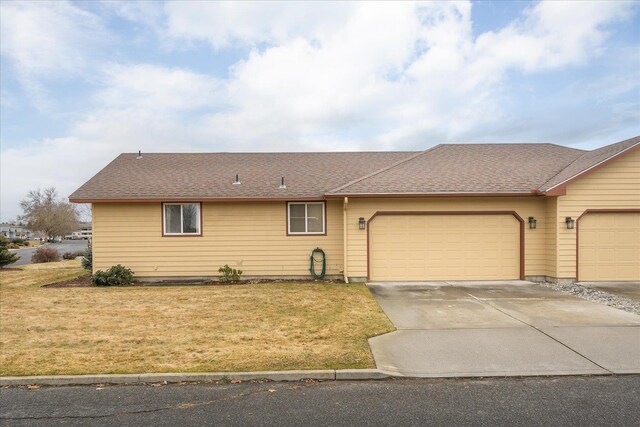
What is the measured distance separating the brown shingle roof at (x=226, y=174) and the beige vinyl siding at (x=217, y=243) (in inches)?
20.5

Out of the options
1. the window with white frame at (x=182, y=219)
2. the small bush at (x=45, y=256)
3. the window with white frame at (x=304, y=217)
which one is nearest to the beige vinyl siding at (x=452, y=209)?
the window with white frame at (x=304, y=217)

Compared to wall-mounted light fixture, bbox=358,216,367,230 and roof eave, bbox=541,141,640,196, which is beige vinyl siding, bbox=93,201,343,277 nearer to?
wall-mounted light fixture, bbox=358,216,367,230

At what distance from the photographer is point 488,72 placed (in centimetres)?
1723

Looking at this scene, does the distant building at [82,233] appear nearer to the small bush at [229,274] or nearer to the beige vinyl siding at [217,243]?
the beige vinyl siding at [217,243]

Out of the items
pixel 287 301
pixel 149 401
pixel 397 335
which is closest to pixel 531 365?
pixel 397 335

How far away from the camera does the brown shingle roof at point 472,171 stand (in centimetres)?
1149

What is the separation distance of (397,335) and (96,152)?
2900 cm

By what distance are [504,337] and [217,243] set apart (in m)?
9.34

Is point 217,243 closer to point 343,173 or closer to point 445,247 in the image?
point 343,173

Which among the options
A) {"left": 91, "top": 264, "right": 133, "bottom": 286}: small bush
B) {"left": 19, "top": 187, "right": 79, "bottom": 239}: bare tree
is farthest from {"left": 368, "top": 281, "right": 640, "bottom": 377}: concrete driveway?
{"left": 19, "top": 187, "right": 79, "bottom": 239}: bare tree

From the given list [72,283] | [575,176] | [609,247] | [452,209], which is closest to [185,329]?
[72,283]

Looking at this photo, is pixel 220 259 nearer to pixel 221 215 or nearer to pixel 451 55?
pixel 221 215

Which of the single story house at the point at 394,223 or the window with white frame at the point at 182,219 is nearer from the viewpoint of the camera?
the single story house at the point at 394,223

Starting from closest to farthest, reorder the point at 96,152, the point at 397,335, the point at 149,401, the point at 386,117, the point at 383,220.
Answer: the point at 149,401 < the point at 397,335 < the point at 383,220 < the point at 386,117 < the point at 96,152
